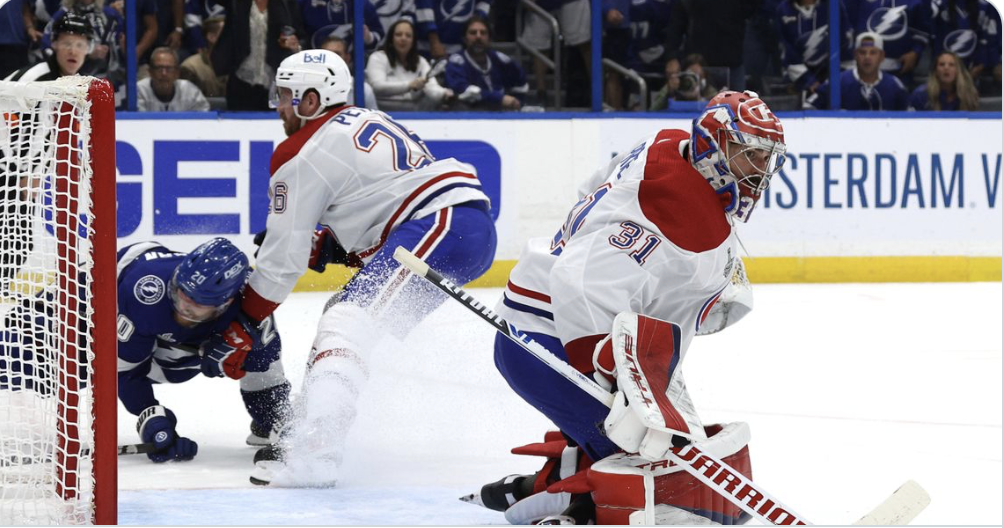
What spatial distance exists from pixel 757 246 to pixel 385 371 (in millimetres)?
3691

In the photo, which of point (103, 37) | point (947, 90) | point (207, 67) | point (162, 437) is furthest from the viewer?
point (947, 90)

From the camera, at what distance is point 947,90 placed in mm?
7617

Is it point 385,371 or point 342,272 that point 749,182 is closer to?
point 385,371

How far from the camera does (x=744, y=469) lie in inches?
102

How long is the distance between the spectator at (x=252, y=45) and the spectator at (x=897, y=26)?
118 inches

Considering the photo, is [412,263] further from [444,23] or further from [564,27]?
[564,27]

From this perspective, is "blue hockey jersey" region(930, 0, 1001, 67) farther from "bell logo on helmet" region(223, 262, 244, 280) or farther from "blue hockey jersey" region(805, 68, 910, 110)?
"bell logo on helmet" region(223, 262, 244, 280)

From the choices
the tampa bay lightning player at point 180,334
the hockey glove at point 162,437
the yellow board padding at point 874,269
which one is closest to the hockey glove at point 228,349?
the tampa bay lightning player at point 180,334

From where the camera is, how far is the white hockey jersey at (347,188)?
3438mm

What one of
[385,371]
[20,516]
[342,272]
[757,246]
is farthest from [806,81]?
[20,516]

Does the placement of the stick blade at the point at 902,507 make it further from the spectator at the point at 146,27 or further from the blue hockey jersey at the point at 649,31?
the blue hockey jersey at the point at 649,31

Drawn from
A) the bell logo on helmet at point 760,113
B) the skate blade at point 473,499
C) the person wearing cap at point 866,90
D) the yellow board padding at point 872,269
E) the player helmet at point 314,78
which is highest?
the person wearing cap at point 866,90

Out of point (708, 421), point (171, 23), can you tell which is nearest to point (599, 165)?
point (171, 23)

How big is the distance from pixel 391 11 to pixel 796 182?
7.17ft
